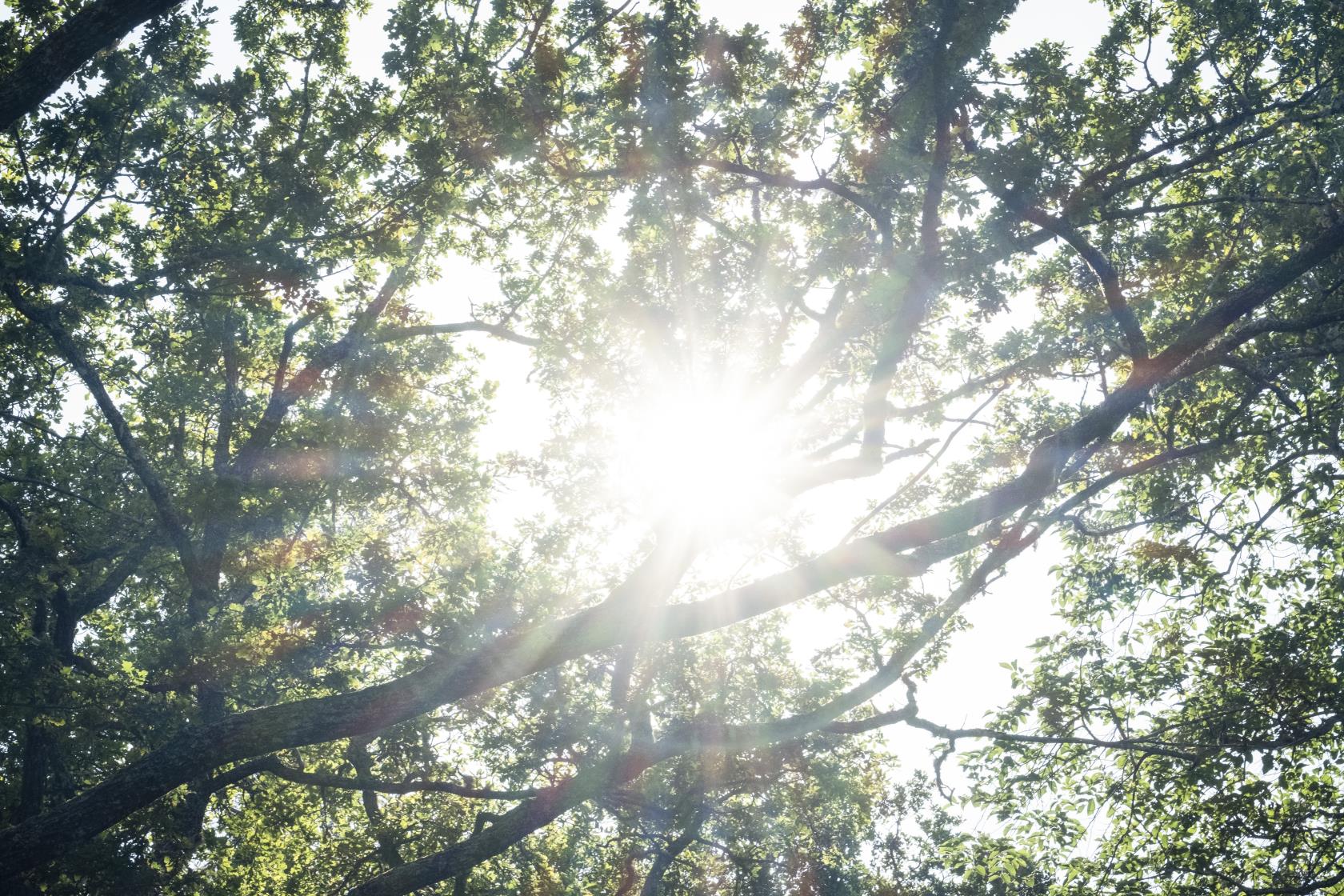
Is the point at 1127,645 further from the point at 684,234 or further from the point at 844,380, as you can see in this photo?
the point at 684,234

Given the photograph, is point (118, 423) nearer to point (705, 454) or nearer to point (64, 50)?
point (64, 50)

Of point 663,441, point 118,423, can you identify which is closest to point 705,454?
point 663,441

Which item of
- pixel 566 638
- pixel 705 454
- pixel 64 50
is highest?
A: pixel 64 50

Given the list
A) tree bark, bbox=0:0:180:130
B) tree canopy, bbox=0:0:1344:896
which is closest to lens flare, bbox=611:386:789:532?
tree canopy, bbox=0:0:1344:896

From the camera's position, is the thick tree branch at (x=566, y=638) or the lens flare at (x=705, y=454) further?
the lens flare at (x=705, y=454)

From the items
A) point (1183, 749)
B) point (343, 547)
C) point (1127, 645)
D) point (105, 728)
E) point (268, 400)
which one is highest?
point (268, 400)

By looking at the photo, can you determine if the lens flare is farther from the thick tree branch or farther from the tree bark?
the tree bark

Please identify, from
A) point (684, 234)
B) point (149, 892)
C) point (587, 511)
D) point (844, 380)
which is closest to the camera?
point (149, 892)

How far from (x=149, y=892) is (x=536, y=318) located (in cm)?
916

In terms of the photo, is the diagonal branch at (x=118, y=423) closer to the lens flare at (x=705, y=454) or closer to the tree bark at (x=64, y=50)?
the tree bark at (x=64, y=50)

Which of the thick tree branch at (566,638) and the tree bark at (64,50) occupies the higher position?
the tree bark at (64,50)

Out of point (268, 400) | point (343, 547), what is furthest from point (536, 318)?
point (268, 400)

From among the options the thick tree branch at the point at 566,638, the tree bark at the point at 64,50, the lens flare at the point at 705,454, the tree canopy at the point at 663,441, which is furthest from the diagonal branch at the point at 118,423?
the lens flare at the point at 705,454

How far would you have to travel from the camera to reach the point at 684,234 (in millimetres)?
10328
